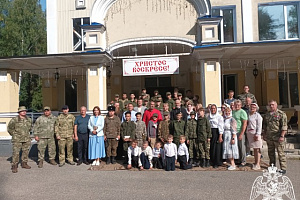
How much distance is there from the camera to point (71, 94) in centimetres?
1410

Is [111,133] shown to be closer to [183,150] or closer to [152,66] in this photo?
[183,150]

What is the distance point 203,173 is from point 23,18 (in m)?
26.3

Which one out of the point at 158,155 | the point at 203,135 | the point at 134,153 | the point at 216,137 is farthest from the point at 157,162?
the point at 216,137

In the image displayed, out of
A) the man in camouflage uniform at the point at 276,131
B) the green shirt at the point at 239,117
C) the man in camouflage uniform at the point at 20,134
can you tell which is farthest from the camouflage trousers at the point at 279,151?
the man in camouflage uniform at the point at 20,134

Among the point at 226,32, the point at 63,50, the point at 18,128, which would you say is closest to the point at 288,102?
the point at 226,32

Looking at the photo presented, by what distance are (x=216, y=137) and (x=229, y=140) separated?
0.35 metres

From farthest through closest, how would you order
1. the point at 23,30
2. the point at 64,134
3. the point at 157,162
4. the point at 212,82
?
the point at 23,30 < the point at 212,82 < the point at 64,134 < the point at 157,162

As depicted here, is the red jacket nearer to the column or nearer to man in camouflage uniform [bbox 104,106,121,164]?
man in camouflage uniform [bbox 104,106,121,164]

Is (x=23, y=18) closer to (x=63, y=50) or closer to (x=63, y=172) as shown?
(x=63, y=50)

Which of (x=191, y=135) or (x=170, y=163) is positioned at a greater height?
(x=191, y=135)

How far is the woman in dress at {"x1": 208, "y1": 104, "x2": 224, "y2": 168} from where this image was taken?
270 inches

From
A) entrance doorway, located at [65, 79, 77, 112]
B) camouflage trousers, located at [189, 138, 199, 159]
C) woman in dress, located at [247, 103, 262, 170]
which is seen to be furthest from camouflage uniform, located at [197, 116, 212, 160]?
entrance doorway, located at [65, 79, 77, 112]

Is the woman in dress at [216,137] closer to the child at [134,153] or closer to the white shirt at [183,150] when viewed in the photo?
the white shirt at [183,150]

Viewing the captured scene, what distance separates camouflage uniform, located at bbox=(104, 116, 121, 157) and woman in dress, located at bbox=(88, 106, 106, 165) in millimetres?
145
